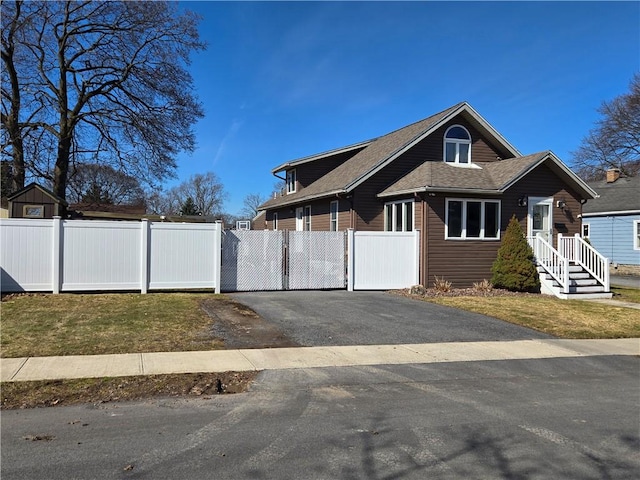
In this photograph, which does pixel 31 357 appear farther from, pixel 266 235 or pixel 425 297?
pixel 425 297

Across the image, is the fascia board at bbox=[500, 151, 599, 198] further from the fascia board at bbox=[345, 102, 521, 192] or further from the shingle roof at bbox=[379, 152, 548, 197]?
the fascia board at bbox=[345, 102, 521, 192]

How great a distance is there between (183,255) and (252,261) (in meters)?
2.07

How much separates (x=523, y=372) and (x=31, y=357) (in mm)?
7172

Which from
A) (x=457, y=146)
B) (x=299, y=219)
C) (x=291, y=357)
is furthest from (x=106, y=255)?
(x=457, y=146)

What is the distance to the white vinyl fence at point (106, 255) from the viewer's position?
525 inches

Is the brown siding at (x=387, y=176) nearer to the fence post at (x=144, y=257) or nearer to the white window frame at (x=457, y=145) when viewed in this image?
the white window frame at (x=457, y=145)

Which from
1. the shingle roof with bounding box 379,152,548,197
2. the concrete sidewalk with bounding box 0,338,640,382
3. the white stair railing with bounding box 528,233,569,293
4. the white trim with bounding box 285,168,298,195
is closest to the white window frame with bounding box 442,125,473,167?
the shingle roof with bounding box 379,152,548,197

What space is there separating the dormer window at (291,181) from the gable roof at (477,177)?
1009 cm

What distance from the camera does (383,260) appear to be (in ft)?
55.5

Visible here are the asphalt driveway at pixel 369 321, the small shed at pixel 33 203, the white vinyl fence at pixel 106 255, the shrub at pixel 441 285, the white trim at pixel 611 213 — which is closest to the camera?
the asphalt driveway at pixel 369 321

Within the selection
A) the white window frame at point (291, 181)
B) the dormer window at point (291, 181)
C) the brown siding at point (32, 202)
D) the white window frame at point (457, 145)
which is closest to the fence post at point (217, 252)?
the white window frame at point (457, 145)

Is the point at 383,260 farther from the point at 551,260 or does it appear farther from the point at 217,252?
the point at 551,260

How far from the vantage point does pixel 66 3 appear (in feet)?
85.0

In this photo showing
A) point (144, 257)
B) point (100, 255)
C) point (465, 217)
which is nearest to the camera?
point (100, 255)
